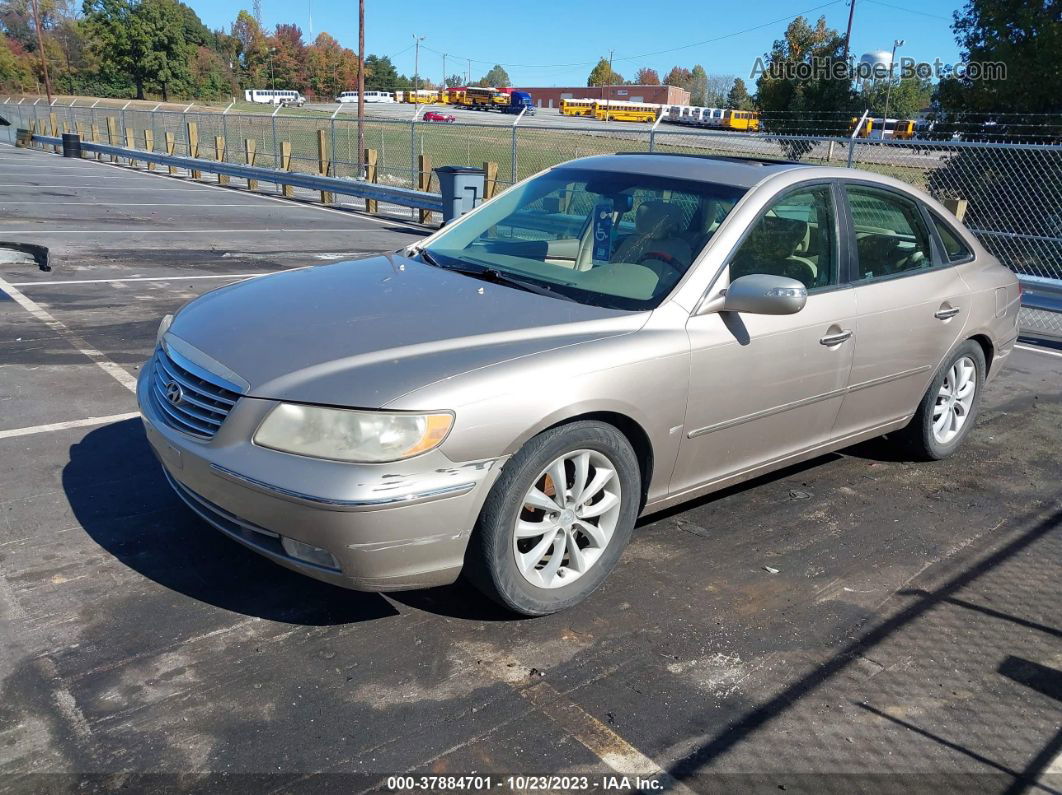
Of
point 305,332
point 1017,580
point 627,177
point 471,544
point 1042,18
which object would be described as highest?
point 1042,18

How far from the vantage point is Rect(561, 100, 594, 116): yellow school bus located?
201ft

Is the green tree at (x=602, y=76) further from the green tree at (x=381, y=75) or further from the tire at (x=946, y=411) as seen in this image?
the tire at (x=946, y=411)

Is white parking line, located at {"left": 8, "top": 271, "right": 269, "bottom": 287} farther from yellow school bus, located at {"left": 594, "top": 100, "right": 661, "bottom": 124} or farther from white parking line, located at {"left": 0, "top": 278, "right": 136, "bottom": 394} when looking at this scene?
yellow school bus, located at {"left": 594, "top": 100, "right": 661, "bottom": 124}

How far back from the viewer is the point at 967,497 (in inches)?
188

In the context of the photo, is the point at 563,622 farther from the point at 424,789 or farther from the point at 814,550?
the point at 814,550

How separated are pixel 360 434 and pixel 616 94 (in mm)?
93877

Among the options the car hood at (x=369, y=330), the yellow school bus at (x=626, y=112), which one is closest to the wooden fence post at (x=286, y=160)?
the car hood at (x=369, y=330)

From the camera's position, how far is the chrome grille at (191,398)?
3062mm

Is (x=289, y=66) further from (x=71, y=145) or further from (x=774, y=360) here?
(x=774, y=360)

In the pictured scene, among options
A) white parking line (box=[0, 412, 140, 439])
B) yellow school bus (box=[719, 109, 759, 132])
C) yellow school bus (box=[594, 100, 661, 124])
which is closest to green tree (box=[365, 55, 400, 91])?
yellow school bus (box=[594, 100, 661, 124])

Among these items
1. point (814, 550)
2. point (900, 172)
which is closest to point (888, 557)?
point (814, 550)

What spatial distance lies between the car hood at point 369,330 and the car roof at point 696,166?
104 cm

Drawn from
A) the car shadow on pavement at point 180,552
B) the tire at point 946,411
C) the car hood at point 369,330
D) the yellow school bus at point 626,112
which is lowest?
the car shadow on pavement at point 180,552

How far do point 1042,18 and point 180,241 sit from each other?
44.9 ft
